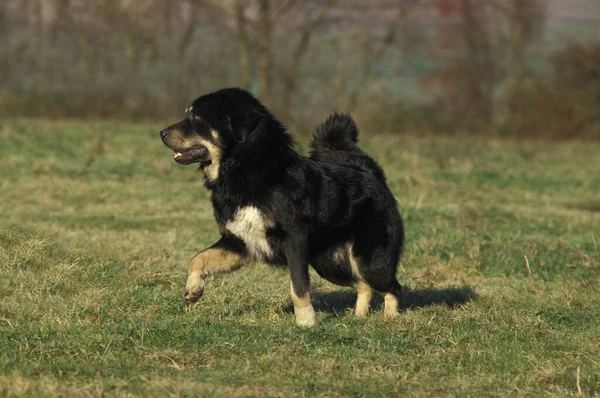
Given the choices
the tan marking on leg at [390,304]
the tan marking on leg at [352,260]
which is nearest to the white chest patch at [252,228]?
the tan marking on leg at [352,260]

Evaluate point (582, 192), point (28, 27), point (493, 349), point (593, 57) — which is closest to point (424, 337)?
point (493, 349)

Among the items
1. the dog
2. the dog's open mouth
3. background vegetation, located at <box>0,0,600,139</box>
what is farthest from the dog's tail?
background vegetation, located at <box>0,0,600,139</box>

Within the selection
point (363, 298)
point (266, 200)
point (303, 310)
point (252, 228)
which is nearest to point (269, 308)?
point (303, 310)

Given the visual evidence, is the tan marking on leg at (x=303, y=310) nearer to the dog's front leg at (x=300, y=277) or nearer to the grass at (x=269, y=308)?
the dog's front leg at (x=300, y=277)

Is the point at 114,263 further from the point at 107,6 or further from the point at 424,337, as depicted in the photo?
the point at 107,6

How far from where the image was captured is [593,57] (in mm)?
25938

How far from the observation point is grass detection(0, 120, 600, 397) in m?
4.95

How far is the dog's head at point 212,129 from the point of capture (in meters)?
6.16

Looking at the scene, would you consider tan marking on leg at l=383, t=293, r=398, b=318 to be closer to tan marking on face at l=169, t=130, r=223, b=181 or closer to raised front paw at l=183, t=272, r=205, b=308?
raised front paw at l=183, t=272, r=205, b=308

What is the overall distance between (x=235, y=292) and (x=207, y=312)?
0.64 m

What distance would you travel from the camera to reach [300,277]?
607 centimetres

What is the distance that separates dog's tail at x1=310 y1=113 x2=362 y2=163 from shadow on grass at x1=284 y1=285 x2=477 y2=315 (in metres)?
1.23

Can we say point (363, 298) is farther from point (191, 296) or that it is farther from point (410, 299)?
point (191, 296)

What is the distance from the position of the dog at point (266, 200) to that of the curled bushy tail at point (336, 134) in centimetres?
75
